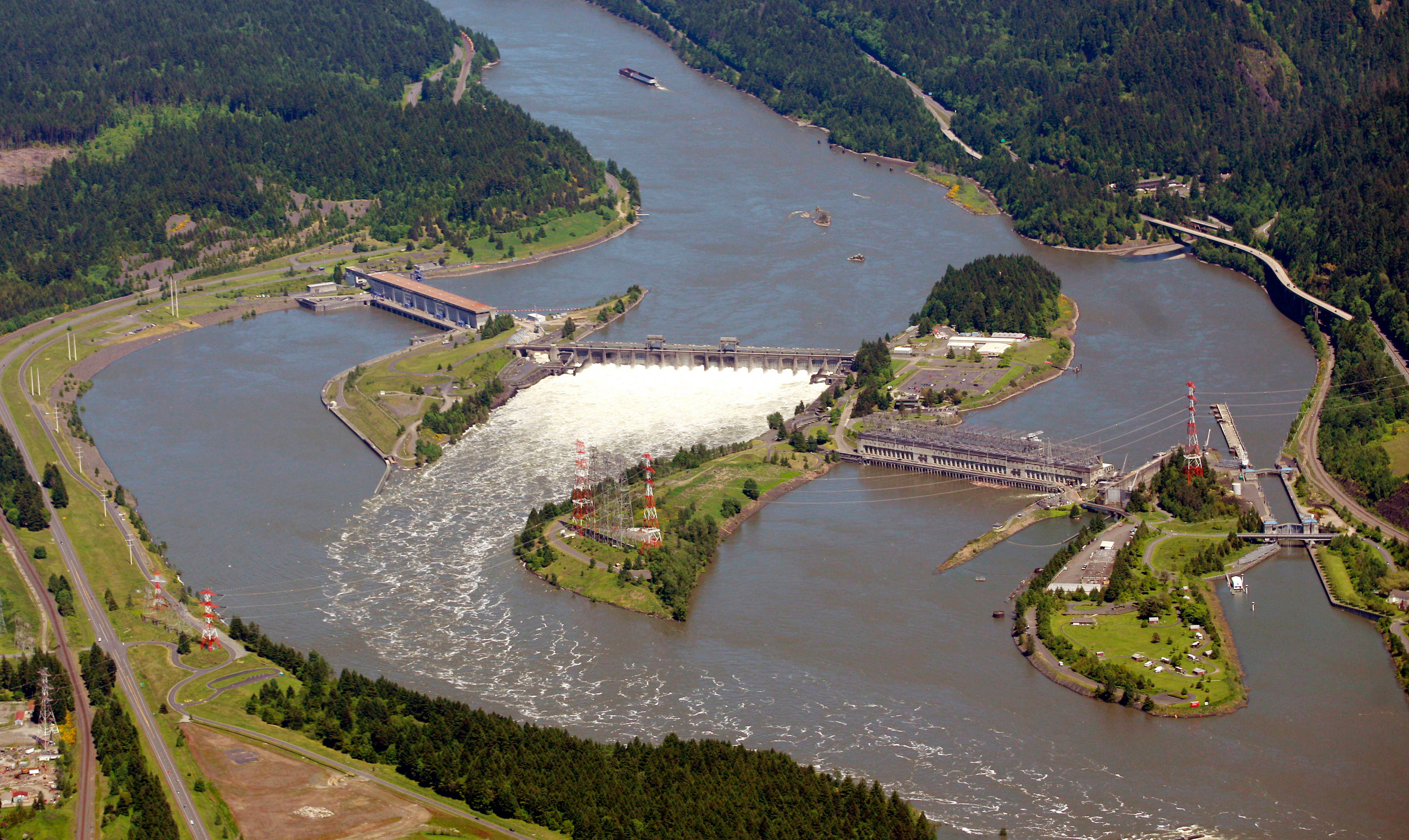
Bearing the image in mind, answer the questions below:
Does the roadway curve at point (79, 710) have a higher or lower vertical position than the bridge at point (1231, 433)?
lower

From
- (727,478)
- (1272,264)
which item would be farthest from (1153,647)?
(1272,264)

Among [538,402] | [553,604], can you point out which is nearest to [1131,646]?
[553,604]

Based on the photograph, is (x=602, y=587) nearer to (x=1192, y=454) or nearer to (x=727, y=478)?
(x=727, y=478)

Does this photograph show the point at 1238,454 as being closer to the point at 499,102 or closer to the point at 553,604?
the point at 553,604

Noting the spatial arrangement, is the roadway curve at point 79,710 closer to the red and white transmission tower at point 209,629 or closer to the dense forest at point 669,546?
the red and white transmission tower at point 209,629

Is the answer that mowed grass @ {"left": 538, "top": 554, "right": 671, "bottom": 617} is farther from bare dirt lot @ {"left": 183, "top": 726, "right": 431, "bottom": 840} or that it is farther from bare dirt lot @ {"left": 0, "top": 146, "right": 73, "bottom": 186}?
bare dirt lot @ {"left": 0, "top": 146, "right": 73, "bottom": 186}

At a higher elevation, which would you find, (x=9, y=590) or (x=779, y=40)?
(x=779, y=40)

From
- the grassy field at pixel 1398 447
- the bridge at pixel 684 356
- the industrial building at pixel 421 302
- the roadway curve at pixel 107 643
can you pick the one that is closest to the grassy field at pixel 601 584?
the roadway curve at pixel 107 643
